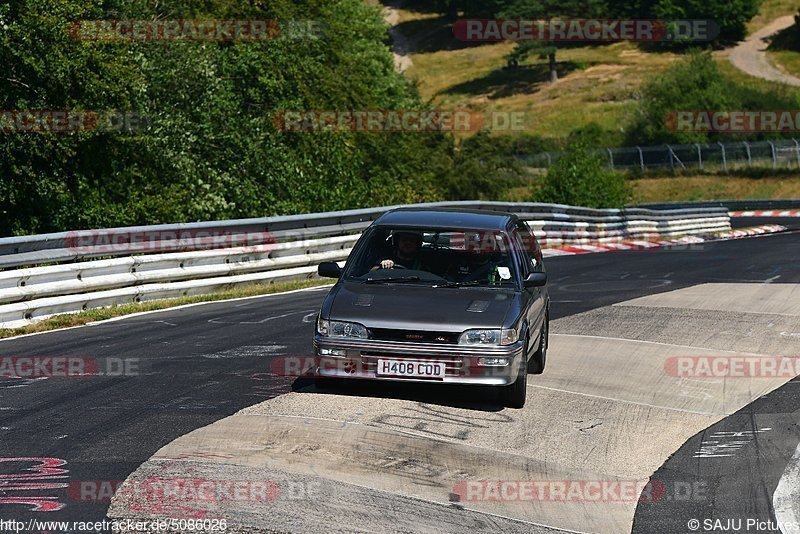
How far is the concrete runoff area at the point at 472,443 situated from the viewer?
6.94m

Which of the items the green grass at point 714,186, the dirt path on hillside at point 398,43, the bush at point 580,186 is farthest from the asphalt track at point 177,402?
the dirt path on hillside at point 398,43

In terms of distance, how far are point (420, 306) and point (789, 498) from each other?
134 inches

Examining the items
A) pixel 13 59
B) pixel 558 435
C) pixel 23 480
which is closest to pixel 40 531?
pixel 23 480

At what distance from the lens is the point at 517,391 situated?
9656 mm

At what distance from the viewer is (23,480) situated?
708 centimetres

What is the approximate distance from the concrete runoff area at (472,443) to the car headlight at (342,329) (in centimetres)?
56

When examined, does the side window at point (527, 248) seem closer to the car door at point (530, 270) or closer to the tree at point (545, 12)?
the car door at point (530, 270)

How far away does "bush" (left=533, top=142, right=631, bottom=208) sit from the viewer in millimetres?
44188

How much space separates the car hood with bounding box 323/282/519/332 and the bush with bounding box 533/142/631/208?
1355 inches

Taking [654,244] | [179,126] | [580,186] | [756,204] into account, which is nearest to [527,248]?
[179,126]

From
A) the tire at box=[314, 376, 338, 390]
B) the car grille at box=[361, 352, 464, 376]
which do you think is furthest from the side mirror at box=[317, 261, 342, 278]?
the car grille at box=[361, 352, 464, 376]

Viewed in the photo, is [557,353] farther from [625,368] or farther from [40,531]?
[40,531]

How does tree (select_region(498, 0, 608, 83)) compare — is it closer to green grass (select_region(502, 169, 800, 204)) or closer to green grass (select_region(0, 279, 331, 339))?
green grass (select_region(502, 169, 800, 204))

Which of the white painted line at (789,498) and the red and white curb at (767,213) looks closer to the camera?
the white painted line at (789,498)
